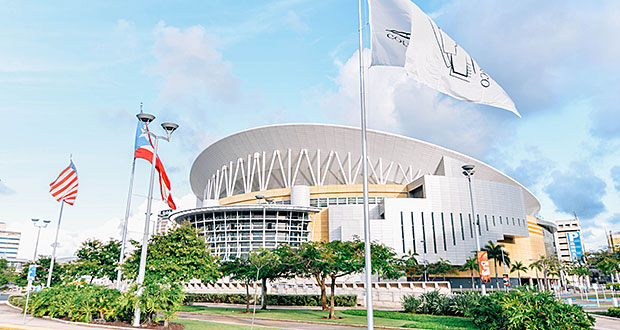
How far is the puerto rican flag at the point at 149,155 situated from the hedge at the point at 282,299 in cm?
2026

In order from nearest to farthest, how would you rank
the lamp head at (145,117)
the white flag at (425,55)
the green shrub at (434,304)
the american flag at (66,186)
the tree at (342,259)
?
the white flag at (425,55)
the lamp head at (145,117)
the green shrub at (434,304)
the tree at (342,259)
the american flag at (66,186)

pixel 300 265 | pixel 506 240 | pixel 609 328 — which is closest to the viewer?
pixel 609 328

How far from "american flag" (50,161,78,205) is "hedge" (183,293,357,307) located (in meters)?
16.2

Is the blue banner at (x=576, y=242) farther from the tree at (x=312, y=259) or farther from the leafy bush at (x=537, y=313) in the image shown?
the leafy bush at (x=537, y=313)

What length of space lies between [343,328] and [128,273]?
612 inches

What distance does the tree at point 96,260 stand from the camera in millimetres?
38250

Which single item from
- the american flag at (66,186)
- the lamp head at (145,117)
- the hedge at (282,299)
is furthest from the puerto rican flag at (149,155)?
the hedge at (282,299)

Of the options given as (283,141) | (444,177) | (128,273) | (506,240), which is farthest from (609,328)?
(283,141)

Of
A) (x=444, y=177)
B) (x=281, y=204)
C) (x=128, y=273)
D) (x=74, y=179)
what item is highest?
(x=444, y=177)

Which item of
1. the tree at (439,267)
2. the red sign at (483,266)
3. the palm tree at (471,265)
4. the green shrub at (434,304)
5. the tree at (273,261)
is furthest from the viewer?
the palm tree at (471,265)

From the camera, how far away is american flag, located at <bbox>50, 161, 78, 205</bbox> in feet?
94.6

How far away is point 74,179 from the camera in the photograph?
2938 centimetres

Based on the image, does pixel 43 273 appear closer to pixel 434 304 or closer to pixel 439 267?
pixel 434 304

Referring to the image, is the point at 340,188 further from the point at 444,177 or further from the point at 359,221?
the point at 444,177
